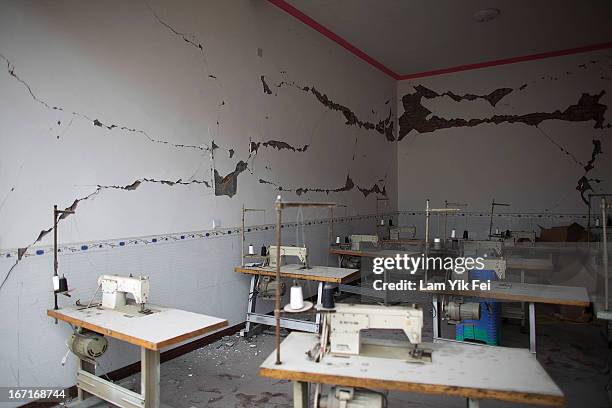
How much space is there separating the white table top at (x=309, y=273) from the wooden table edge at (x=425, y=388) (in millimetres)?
1713

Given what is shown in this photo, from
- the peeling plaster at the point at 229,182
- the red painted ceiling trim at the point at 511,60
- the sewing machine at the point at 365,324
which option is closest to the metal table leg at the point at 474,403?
the sewing machine at the point at 365,324

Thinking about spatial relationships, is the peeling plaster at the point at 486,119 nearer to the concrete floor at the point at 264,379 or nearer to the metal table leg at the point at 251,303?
the concrete floor at the point at 264,379

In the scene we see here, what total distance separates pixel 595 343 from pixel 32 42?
4700 millimetres

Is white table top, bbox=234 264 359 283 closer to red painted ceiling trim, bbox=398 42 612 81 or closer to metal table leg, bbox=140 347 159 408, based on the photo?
metal table leg, bbox=140 347 159 408

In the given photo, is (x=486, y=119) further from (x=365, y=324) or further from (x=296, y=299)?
(x=296, y=299)

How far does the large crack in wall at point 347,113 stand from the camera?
4.43 m

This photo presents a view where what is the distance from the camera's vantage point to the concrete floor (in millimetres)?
2531

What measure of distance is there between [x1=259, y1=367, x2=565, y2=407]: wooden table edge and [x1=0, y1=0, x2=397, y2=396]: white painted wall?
164 cm

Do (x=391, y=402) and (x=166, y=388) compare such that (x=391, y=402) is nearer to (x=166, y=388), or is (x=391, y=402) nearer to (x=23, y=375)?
(x=166, y=388)

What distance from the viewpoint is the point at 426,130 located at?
704 cm

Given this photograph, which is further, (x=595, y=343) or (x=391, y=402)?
(x=595, y=343)

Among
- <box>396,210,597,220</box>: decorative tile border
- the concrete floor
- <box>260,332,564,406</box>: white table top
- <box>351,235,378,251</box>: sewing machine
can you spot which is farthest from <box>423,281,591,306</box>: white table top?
<box>396,210,597,220</box>: decorative tile border

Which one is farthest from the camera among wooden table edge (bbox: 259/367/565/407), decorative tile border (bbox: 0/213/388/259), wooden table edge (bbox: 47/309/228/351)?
decorative tile border (bbox: 0/213/388/259)

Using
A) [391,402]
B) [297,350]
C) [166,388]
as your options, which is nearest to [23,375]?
[166,388]
